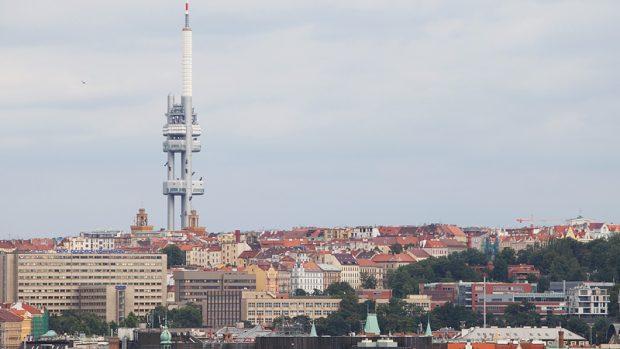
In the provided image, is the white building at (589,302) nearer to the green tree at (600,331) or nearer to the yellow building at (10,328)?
the green tree at (600,331)

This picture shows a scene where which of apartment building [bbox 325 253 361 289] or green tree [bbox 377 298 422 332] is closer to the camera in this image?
green tree [bbox 377 298 422 332]

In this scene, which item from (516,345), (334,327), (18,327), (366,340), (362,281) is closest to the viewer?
(366,340)

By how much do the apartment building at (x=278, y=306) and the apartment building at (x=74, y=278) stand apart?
556cm

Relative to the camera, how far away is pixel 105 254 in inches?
7190

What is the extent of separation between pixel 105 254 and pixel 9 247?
1834 centimetres

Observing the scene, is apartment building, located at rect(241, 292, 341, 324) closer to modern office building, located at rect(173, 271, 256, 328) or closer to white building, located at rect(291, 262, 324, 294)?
modern office building, located at rect(173, 271, 256, 328)

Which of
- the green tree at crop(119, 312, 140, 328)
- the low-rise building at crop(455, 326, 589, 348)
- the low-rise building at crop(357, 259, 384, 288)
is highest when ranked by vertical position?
the low-rise building at crop(357, 259, 384, 288)

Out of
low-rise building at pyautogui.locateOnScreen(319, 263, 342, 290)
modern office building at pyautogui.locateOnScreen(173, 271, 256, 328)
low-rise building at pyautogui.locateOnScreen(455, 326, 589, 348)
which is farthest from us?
low-rise building at pyautogui.locateOnScreen(319, 263, 342, 290)

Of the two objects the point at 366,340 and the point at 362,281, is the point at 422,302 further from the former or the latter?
the point at 366,340

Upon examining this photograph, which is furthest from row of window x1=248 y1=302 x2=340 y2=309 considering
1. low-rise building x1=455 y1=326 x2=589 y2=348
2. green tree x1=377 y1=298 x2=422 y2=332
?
low-rise building x1=455 y1=326 x2=589 y2=348

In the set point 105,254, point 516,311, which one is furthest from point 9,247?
point 516,311

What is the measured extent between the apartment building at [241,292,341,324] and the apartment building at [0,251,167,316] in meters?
5.56

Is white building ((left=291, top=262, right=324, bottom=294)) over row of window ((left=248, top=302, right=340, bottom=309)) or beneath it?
over

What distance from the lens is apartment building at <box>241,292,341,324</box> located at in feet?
575
